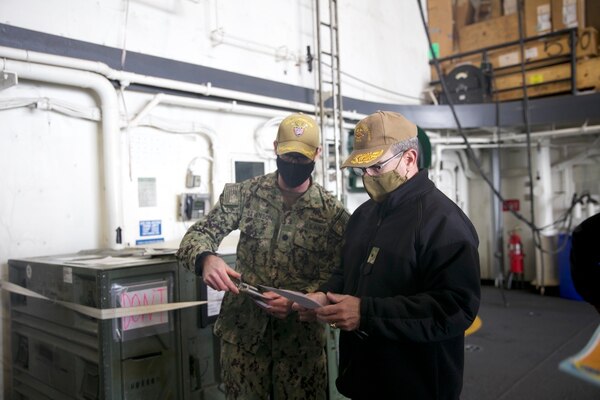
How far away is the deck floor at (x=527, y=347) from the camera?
3098 mm

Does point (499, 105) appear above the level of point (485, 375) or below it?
above

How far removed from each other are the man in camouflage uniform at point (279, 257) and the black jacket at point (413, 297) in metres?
0.40

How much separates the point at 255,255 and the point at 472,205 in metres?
6.08

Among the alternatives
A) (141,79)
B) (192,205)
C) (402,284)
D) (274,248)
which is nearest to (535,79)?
(192,205)

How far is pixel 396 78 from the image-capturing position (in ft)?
19.1

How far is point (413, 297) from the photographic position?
115 centimetres

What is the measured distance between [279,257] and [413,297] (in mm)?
740

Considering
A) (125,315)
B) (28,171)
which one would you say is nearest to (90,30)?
(28,171)

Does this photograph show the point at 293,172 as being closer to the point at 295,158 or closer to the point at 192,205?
the point at 295,158

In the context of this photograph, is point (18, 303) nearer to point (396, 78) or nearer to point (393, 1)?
point (396, 78)

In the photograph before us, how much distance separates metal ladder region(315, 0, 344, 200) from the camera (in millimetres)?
3990

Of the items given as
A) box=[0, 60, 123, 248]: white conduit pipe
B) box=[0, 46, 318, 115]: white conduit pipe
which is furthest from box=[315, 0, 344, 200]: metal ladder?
box=[0, 60, 123, 248]: white conduit pipe

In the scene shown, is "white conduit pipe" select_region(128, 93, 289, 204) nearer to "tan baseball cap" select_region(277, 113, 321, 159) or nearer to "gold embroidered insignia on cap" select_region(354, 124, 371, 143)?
"tan baseball cap" select_region(277, 113, 321, 159)

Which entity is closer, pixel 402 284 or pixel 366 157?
pixel 402 284
